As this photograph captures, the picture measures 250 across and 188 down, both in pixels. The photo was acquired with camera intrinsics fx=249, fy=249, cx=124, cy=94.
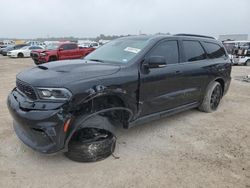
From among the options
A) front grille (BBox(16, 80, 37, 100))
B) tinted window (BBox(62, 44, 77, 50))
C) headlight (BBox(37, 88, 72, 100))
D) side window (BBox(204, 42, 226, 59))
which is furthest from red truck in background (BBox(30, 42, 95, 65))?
headlight (BBox(37, 88, 72, 100))

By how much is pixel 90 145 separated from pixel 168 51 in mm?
2169

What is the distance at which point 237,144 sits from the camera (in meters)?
4.02

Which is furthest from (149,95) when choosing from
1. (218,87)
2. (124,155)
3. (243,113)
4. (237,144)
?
(243,113)

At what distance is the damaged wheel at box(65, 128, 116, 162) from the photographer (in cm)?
328

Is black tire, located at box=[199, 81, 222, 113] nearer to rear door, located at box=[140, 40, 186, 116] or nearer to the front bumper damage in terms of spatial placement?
rear door, located at box=[140, 40, 186, 116]

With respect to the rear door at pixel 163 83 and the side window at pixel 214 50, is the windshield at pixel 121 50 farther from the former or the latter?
the side window at pixel 214 50

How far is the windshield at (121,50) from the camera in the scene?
3.95 meters

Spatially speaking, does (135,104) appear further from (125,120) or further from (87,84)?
(87,84)

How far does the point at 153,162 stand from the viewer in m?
3.40

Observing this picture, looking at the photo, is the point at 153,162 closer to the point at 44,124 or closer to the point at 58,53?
the point at 44,124

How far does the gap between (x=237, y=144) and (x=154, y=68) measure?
1.82 meters

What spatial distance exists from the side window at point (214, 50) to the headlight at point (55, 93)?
3620 mm

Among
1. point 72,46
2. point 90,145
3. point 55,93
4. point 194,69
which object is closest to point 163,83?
point 194,69

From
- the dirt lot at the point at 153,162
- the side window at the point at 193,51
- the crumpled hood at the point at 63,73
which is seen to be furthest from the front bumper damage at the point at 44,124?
the side window at the point at 193,51
